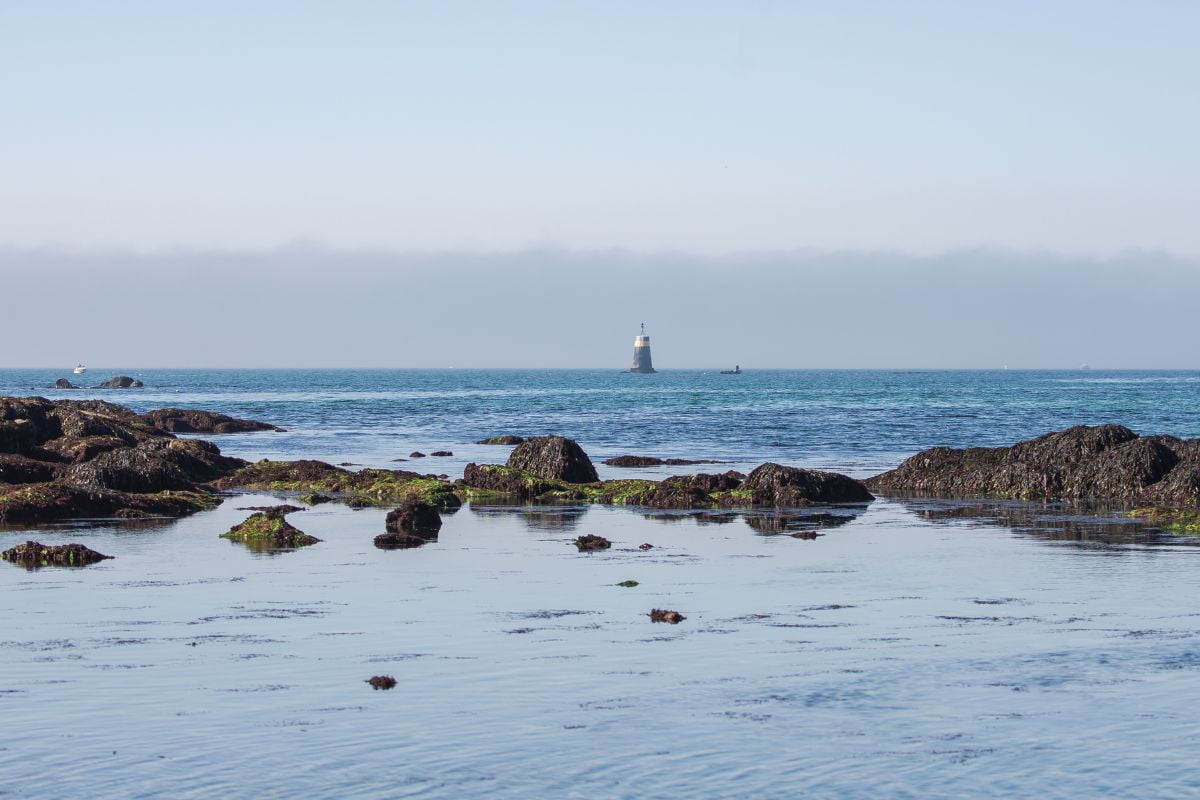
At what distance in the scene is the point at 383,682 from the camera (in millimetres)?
12719

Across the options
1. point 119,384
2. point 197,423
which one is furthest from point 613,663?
point 119,384

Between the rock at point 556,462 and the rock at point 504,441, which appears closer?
the rock at point 556,462

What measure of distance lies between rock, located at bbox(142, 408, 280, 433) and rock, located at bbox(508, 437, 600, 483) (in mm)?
35823

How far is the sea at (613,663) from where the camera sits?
10.1 meters

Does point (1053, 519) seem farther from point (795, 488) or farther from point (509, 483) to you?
point (509, 483)

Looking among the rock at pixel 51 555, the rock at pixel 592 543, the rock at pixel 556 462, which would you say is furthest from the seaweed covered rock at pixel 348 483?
the rock at pixel 51 555

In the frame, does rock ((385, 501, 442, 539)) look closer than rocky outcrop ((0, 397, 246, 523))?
Yes

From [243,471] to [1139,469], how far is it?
899 inches

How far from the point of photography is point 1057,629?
1552cm

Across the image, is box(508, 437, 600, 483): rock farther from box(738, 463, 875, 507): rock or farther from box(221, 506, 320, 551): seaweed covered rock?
box(221, 506, 320, 551): seaweed covered rock

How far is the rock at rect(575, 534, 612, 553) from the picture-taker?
23134 mm

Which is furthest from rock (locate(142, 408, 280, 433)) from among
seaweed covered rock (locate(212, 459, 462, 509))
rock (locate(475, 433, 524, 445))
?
seaweed covered rock (locate(212, 459, 462, 509))

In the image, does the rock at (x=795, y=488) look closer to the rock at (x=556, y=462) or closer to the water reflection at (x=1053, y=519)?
the water reflection at (x=1053, y=519)

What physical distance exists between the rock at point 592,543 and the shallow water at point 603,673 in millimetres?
551
